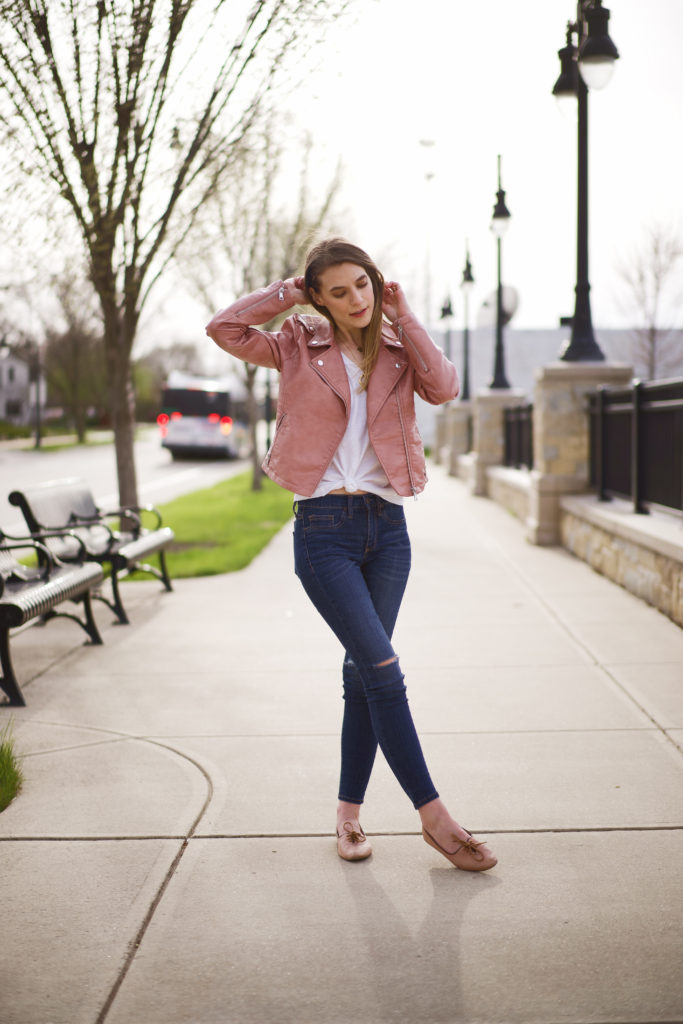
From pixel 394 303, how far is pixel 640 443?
575 centimetres

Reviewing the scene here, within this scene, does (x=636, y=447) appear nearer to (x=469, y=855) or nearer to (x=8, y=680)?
(x=8, y=680)

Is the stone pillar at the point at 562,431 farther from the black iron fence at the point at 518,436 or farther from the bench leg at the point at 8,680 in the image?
the bench leg at the point at 8,680

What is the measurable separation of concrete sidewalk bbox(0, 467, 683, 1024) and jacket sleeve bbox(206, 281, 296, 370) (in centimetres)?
160

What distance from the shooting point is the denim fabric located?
10.7ft

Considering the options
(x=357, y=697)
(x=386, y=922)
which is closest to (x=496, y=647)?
(x=357, y=697)

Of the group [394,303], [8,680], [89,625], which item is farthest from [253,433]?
[394,303]

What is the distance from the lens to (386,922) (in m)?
3.02

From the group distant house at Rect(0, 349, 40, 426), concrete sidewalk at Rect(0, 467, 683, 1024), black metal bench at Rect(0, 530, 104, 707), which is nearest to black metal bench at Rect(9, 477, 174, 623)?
black metal bench at Rect(0, 530, 104, 707)

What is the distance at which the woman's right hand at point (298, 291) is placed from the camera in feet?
11.1

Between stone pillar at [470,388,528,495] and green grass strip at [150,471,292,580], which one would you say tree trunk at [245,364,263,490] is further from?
stone pillar at [470,388,528,495]

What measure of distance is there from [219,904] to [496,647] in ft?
12.2

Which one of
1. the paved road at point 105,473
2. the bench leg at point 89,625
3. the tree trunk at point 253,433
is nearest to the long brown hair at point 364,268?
the bench leg at point 89,625

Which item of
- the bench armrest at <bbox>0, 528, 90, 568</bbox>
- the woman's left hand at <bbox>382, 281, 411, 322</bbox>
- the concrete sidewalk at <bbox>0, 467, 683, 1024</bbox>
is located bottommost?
the concrete sidewalk at <bbox>0, 467, 683, 1024</bbox>

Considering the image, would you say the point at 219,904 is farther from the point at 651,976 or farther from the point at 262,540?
the point at 262,540
